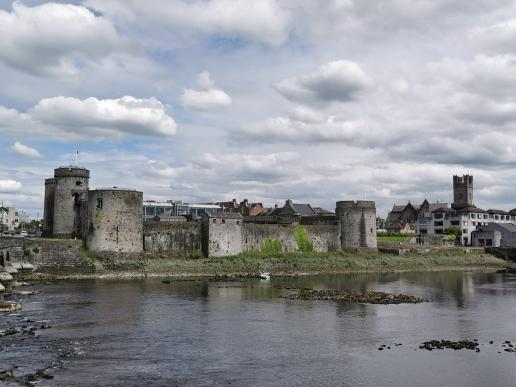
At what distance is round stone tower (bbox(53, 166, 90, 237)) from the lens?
4453cm

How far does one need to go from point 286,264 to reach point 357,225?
1011 cm

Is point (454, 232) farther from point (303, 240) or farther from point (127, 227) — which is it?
point (127, 227)

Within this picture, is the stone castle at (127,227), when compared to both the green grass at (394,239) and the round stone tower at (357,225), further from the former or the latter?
the green grass at (394,239)

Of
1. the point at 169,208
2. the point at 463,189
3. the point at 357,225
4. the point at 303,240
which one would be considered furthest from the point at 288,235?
the point at 463,189

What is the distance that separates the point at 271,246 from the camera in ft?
163

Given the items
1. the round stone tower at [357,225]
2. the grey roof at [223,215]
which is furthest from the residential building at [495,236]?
the grey roof at [223,215]

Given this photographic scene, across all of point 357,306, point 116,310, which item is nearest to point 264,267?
point 357,306

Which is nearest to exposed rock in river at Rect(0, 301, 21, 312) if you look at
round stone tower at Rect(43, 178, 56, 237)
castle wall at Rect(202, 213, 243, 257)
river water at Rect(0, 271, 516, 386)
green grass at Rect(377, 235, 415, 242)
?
river water at Rect(0, 271, 516, 386)

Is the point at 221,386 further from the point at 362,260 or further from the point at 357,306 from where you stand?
the point at 362,260

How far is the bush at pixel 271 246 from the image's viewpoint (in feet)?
161

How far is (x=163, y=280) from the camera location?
3884cm

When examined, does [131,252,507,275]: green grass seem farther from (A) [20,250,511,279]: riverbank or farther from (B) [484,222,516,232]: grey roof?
(B) [484,222,516,232]: grey roof

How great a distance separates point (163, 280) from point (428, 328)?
2042 cm

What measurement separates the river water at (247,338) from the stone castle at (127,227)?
Answer: 8.37 m
